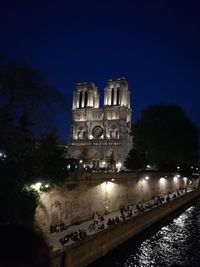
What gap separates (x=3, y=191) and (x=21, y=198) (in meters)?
1.49

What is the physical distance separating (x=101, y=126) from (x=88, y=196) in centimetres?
6464

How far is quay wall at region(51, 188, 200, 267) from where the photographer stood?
56.7ft

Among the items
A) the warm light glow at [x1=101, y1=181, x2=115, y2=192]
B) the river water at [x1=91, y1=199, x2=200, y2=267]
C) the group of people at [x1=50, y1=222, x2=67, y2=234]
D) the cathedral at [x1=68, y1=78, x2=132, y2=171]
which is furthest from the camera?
the cathedral at [x1=68, y1=78, x2=132, y2=171]

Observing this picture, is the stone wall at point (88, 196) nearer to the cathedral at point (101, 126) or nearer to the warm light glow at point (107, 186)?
the warm light glow at point (107, 186)

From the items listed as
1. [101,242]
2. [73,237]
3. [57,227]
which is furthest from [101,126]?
[73,237]

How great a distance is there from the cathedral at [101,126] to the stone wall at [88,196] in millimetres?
40198

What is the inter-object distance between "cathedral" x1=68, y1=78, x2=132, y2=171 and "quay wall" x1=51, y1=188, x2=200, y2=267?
49.7 metres

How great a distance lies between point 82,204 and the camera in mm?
27750

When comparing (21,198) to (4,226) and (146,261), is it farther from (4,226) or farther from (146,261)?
(4,226)

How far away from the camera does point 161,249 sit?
23672 millimetres

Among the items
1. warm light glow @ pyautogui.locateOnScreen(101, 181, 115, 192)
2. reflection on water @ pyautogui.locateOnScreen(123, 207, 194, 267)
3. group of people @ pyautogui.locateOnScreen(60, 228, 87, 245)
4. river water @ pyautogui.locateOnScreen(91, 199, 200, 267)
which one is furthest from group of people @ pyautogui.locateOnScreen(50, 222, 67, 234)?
warm light glow @ pyautogui.locateOnScreen(101, 181, 115, 192)

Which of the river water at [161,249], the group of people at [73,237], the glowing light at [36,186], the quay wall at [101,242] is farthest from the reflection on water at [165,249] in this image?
the glowing light at [36,186]

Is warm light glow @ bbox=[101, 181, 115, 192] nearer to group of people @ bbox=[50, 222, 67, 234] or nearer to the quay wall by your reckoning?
the quay wall

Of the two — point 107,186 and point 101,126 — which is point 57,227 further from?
point 101,126
